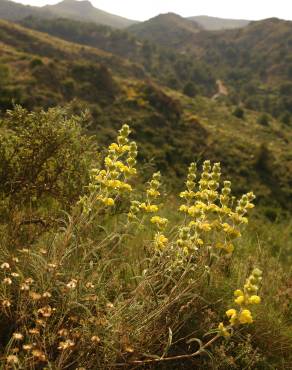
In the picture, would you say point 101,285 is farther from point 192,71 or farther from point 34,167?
point 192,71

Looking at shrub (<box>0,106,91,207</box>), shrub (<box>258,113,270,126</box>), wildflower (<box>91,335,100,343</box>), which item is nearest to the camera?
wildflower (<box>91,335,100,343</box>)

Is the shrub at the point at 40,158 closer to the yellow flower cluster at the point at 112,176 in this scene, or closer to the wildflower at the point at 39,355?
the yellow flower cluster at the point at 112,176

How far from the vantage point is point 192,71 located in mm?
76812

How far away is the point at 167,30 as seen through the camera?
484ft

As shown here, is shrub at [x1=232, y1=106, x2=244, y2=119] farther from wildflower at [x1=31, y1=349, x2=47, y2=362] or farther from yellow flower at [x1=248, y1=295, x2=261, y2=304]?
wildflower at [x1=31, y1=349, x2=47, y2=362]

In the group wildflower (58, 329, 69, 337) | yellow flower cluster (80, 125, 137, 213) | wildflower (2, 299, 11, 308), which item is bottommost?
wildflower (58, 329, 69, 337)

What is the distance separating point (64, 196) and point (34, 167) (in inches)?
18.6

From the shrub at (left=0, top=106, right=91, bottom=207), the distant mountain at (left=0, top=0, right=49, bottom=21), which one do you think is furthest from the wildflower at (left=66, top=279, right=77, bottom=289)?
the distant mountain at (left=0, top=0, right=49, bottom=21)

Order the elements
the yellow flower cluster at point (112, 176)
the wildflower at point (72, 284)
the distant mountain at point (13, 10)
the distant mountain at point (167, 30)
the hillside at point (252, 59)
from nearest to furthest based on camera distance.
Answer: the wildflower at point (72, 284)
the yellow flower cluster at point (112, 176)
the hillside at point (252, 59)
the distant mountain at point (167, 30)
the distant mountain at point (13, 10)

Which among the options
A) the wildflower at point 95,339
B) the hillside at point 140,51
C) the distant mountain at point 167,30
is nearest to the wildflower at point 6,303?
the wildflower at point 95,339

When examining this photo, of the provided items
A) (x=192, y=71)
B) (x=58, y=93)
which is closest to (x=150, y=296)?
(x=58, y=93)

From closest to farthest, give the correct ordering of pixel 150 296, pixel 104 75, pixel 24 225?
pixel 150 296
pixel 24 225
pixel 104 75

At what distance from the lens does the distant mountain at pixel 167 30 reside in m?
135

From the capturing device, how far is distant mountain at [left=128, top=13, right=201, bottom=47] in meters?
135
